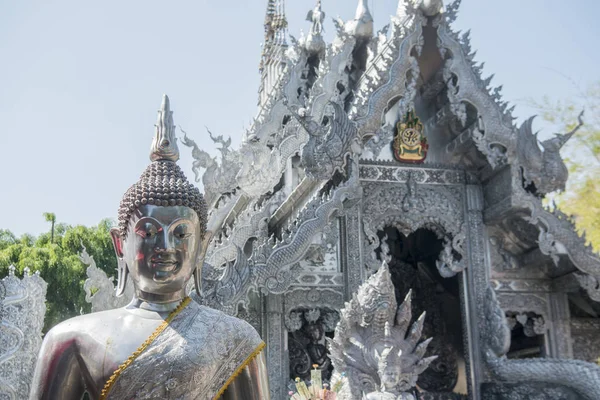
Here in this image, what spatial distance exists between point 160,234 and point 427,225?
5.68m

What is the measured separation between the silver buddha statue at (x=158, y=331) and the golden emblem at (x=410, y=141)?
5448mm

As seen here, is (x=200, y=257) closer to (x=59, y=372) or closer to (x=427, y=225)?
(x=59, y=372)

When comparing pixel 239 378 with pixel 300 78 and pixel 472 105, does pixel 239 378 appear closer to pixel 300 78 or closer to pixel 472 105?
pixel 472 105

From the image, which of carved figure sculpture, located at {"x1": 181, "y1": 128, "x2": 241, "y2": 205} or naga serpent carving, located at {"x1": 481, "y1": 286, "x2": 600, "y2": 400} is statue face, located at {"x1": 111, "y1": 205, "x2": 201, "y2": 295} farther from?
carved figure sculpture, located at {"x1": 181, "y1": 128, "x2": 241, "y2": 205}

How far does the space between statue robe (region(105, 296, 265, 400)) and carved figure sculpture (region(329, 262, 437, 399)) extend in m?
3.43

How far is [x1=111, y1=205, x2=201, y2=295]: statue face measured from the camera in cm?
264

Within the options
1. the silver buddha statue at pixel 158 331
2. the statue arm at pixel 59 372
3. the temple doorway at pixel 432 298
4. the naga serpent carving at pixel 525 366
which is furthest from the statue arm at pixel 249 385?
the temple doorway at pixel 432 298

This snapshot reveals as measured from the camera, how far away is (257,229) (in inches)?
312

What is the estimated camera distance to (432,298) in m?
9.34

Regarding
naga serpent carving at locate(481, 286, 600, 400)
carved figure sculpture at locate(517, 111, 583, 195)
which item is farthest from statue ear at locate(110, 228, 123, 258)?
carved figure sculpture at locate(517, 111, 583, 195)

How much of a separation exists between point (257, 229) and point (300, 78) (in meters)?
3.40

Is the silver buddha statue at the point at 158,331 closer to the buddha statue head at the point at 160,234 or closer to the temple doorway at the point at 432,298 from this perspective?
the buddha statue head at the point at 160,234

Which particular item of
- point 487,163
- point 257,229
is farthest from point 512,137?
point 257,229

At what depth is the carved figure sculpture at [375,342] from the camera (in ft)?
19.7
